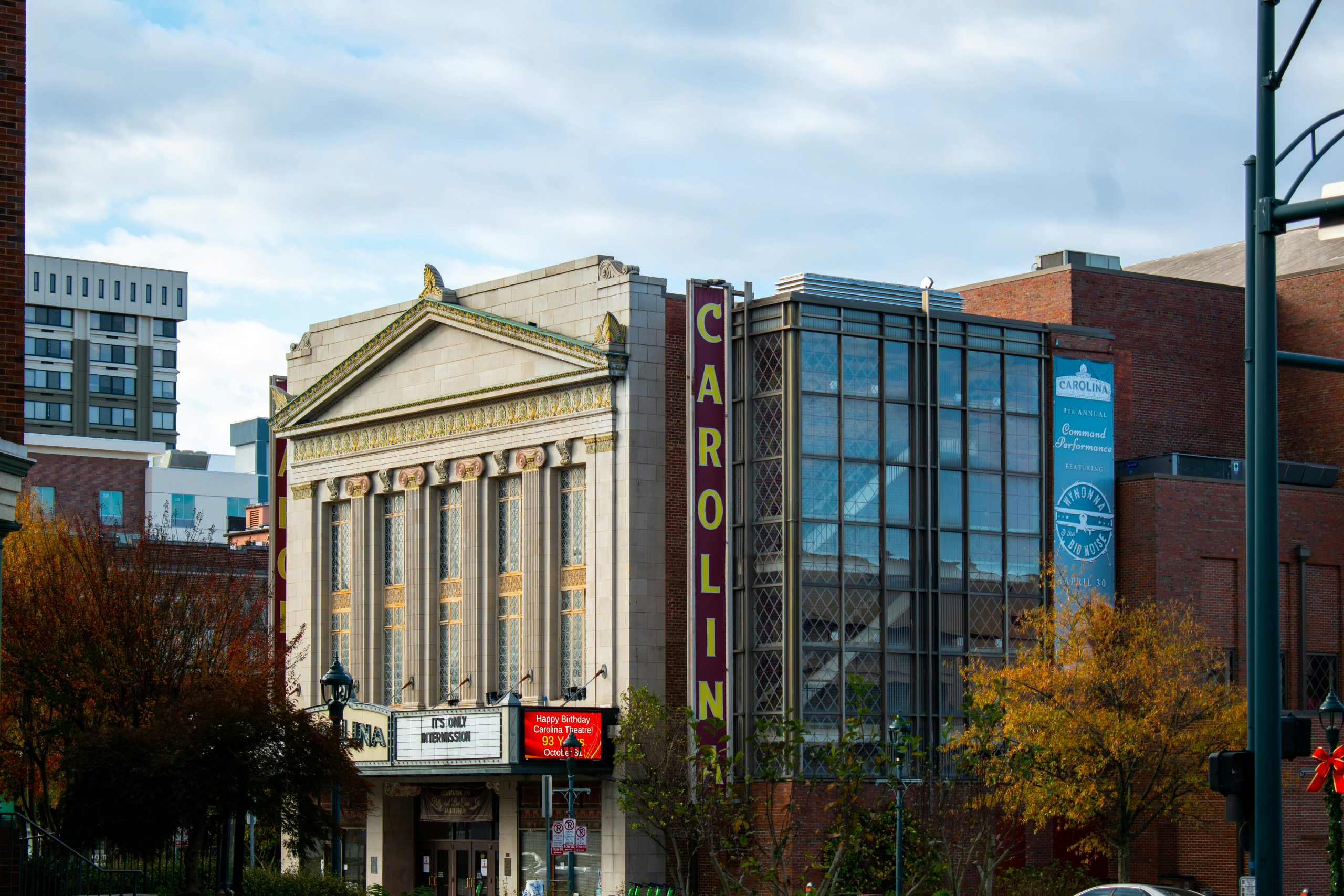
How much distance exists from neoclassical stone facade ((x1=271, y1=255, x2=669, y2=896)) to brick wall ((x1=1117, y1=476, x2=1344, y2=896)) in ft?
40.7

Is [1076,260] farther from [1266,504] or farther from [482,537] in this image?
[1266,504]

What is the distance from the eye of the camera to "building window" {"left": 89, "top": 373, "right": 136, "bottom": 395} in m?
153

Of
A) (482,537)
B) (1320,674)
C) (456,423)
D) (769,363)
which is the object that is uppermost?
(769,363)

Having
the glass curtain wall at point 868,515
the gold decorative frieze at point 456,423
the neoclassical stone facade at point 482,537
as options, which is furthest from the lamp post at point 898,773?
the gold decorative frieze at point 456,423

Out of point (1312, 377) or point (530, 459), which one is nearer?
point (530, 459)

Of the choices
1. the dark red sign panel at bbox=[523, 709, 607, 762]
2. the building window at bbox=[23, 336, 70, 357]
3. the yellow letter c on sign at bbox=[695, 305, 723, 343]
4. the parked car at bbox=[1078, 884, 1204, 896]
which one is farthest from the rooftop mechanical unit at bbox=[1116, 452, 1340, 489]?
the building window at bbox=[23, 336, 70, 357]

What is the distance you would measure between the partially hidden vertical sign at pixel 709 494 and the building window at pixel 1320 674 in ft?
53.0

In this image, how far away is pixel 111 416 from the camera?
153750 millimetres

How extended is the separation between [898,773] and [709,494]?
9.52 meters

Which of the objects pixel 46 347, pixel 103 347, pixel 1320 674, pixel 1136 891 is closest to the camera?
pixel 1136 891

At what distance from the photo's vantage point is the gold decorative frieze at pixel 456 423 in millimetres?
46750

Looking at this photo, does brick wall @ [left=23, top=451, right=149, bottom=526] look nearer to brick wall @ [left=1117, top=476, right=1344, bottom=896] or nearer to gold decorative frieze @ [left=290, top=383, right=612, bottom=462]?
gold decorative frieze @ [left=290, top=383, right=612, bottom=462]

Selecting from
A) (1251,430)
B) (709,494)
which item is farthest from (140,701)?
(1251,430)

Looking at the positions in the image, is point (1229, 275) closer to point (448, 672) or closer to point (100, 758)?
point (448, 672)
